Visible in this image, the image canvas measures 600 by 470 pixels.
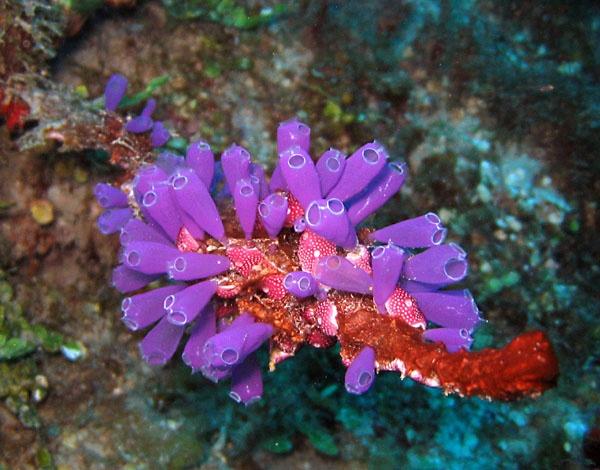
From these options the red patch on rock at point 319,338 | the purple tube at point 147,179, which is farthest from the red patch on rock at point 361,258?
the purple tube at point 147,179

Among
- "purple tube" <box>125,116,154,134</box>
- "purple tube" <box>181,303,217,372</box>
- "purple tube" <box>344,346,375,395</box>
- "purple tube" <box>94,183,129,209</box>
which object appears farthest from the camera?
"purple tube" <box>125,116,154,134</box>

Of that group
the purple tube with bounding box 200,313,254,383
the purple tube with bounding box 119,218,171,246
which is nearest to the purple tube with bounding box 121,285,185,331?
the purple tube with bounding box 119,218,171,246

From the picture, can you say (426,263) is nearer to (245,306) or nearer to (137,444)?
(245,306)

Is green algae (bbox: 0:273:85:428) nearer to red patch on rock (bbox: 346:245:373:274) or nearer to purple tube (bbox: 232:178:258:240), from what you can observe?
purple tube (bbox: 232:178:258:240)

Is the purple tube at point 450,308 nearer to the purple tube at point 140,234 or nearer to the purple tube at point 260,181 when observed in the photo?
the purple tube at point 260,181

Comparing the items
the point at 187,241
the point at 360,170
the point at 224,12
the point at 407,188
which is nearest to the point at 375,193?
the point at 360,170

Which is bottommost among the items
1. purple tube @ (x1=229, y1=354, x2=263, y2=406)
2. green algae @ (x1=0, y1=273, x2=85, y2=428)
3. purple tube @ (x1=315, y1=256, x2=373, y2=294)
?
green algae @ (x1=0, y1=273, x2=85, y2=428)

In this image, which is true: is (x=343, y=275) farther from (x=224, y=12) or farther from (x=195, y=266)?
(x=224, y=12)

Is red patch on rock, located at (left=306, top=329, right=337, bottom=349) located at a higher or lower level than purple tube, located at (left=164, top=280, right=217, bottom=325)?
lower
